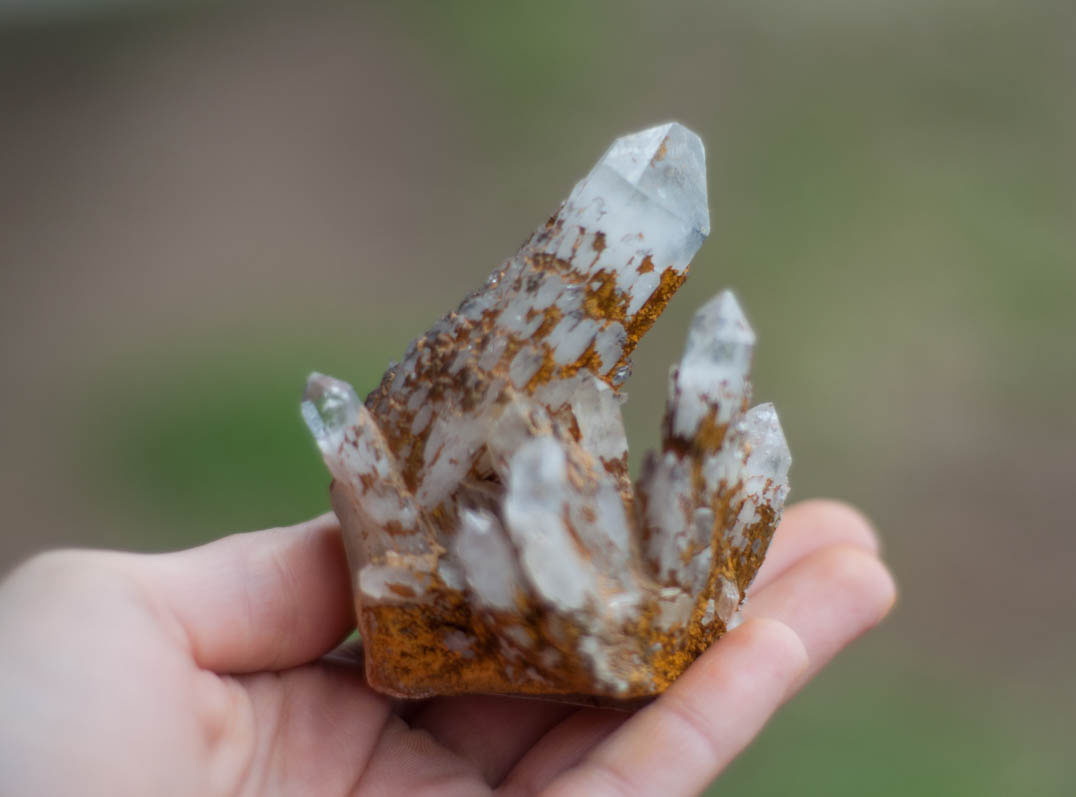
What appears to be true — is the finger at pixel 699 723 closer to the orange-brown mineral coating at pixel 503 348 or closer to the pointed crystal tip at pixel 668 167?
the orange-brown mineral coating at pixel 503 348

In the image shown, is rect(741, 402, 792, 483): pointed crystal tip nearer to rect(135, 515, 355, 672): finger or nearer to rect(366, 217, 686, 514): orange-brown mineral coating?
rect(366, 217, 686, 514): orange-brown mineral coating

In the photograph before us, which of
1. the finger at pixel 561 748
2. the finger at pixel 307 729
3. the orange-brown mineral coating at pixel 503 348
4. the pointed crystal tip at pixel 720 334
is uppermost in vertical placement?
the pointed crystal tip at pixel 720 334

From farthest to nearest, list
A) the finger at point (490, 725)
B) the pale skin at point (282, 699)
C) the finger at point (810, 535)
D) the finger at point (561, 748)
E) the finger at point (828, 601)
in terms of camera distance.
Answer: the finger at point (810, 535) < the finger at point (828, 601) < the finger at point (490, 725) < the finger at point (561, 748) < the pale skin at point (282, 699)

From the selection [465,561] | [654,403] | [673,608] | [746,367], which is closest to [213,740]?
[465,561]

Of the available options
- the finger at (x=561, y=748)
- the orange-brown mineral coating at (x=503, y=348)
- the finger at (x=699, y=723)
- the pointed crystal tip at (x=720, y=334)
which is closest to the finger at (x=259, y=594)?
the orange-brown mineral coating at (x=503, y=348)

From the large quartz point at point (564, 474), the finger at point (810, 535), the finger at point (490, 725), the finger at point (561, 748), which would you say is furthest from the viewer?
the finger at point (810, 535)

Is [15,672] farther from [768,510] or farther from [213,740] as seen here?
[768,510]
